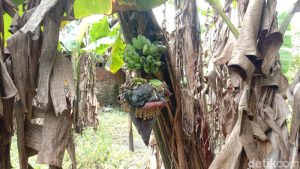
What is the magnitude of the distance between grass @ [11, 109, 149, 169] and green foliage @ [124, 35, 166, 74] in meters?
1.58

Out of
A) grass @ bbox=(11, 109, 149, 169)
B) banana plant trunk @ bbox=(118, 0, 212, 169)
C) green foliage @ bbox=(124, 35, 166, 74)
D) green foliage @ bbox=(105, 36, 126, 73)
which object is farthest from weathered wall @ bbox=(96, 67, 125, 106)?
green foliage @ bbox=(124, 35, 166, 74)

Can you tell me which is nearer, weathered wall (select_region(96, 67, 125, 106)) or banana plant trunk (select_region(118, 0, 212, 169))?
banana plant trunk (select_region(118, 0, 212, 169))

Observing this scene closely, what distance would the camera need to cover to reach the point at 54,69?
61 centimetres

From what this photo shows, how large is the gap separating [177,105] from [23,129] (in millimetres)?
441

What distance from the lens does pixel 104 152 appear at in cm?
257

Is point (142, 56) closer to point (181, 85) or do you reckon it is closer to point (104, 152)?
point (181, 85)

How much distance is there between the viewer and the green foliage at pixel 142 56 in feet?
2.53

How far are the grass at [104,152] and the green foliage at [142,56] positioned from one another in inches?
62.2

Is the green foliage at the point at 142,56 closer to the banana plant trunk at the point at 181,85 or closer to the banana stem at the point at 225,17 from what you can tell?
the banana plant trunk at the point at 181,85

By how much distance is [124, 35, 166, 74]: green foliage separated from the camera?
2.53 ft

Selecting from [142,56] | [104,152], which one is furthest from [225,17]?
[104,152]

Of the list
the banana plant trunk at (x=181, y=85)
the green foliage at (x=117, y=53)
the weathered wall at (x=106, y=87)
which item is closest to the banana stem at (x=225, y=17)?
the banana plant trunk at (x=181, y=85)

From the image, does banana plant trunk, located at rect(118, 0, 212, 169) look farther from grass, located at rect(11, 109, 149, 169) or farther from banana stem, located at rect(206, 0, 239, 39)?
grass, located at rect(11, 109, 149, 169)

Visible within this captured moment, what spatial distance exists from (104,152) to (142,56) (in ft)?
6.35
